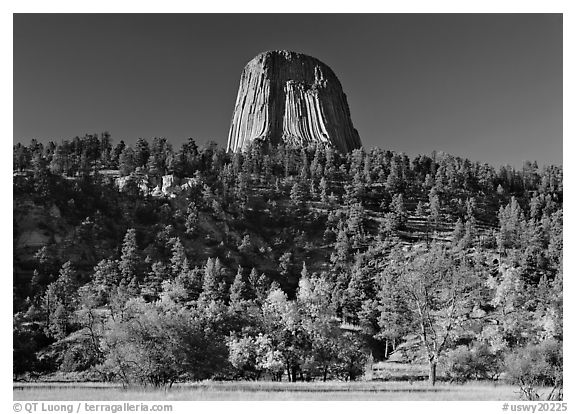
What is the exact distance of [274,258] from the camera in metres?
94.8

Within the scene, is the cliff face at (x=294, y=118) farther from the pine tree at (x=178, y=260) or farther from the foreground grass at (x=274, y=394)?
the foreground grass at (x=274, y=394)

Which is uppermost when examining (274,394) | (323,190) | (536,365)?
(323,190)

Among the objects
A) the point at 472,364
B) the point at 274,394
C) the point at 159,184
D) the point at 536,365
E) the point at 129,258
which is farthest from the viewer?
the point at 159,184

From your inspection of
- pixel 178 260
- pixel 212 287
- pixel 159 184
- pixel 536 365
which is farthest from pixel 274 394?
pixel 159 184

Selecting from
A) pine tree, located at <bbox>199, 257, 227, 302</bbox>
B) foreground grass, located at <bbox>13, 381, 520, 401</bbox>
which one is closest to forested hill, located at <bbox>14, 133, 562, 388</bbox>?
pine tree, located at <bbox>199, 257, 227, 302</bbox>

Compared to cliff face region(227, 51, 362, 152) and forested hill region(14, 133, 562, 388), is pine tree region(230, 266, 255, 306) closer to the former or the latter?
forested hill region(14, 133, 562, 388)

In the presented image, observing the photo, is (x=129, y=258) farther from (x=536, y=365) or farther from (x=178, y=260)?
(x=536, y=365)

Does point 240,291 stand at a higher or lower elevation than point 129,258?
lower

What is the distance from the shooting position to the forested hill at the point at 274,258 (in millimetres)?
41219

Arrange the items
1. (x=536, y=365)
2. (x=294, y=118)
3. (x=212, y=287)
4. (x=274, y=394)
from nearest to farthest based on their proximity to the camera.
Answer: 1. (x=274, y=394)
2. (x=536, y=365)
3. (x=212, y=287)
4. (x=294, y=118)

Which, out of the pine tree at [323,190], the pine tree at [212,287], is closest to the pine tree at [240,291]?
the pine tree at [212,287]

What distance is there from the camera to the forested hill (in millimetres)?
41219

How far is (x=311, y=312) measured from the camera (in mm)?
43844
